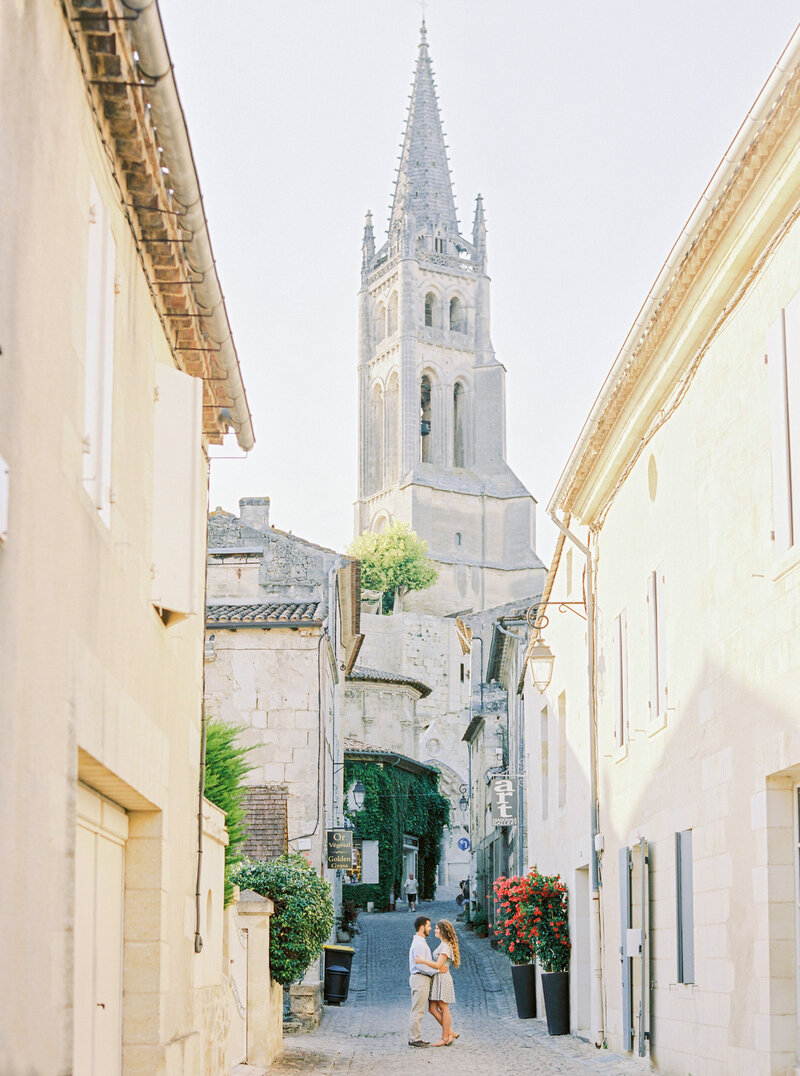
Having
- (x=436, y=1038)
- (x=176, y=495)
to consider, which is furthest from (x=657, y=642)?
(x=436, y=1038)

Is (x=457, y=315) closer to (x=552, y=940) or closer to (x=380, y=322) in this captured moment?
(x=380, y=322)

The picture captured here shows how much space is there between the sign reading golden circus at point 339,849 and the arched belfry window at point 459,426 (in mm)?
75007

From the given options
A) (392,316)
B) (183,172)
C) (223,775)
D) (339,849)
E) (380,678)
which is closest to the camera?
(183,172)

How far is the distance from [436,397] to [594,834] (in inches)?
3320

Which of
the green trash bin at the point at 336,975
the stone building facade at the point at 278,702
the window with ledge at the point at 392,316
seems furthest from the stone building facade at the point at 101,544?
the window with ledge at the point at 392,316

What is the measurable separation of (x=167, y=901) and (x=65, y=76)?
15.2 ft

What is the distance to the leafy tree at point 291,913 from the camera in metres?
15.5

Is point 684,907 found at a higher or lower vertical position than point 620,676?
lower

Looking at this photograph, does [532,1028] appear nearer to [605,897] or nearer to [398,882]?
[605,897]

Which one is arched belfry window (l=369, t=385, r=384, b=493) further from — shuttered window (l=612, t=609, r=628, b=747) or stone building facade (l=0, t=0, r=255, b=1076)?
stone building facade (l=0, t=0, r=255, b=1076)

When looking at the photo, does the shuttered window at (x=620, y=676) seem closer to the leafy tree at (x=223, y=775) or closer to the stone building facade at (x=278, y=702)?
the leafy tree at (x=223, y=775)

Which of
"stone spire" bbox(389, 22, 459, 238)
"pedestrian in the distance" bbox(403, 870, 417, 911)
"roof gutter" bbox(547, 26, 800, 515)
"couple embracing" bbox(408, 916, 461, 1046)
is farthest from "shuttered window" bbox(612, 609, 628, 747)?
"stone spire" bbox(389, 22, 459, 238)

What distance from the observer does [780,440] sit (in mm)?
8102

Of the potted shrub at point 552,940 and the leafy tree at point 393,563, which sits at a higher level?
the leafy tree at point 393,563
